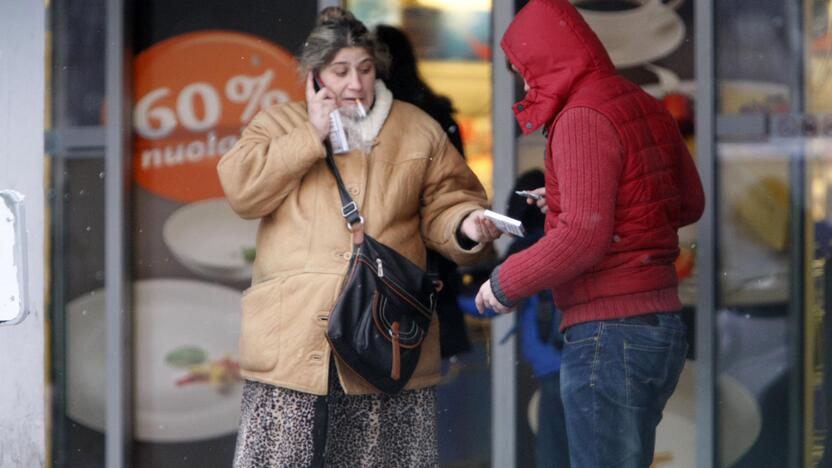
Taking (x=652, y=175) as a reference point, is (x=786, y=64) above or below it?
above

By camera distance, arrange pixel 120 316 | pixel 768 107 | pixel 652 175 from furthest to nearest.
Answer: pixel 120 316
pixel 768 107
pixel 652 175

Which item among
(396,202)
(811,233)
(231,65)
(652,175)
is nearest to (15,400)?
(231,65)

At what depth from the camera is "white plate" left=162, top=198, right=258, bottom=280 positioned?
504cm

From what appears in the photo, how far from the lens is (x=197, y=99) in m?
5.04

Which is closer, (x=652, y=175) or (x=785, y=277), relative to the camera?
(x=652, y=175)

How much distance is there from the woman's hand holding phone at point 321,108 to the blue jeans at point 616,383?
38.7 inches

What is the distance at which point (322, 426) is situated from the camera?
141 inches

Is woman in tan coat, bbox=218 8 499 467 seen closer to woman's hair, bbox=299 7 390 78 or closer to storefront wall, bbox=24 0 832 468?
woman's hair, bbox=299 7 390 78

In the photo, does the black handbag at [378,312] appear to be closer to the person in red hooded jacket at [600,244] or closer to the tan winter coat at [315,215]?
the tan winter coat at [315,215]

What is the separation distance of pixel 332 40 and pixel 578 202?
1.03 metres

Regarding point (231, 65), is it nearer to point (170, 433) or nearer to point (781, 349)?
point (170, 433)

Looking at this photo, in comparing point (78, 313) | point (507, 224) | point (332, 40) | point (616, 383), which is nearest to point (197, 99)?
point (78, 313)

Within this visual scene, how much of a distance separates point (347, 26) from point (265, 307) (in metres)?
0.89

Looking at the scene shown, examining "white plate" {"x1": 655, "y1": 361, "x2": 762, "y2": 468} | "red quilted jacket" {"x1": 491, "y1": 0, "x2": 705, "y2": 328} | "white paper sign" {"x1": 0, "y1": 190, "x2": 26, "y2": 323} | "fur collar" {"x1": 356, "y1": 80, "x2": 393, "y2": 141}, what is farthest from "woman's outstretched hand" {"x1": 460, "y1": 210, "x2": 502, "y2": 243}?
"white plate" {"x1": 655, "y1": 361, "x2": 762, "y2": 468}
